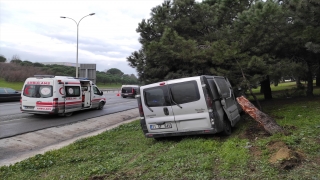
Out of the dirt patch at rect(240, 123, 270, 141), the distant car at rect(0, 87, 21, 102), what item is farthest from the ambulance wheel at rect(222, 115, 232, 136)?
the distant car at rect(0, 87, 21, 102)

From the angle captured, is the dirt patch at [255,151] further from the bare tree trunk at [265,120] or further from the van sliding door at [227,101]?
the van sliding door at [227,101]

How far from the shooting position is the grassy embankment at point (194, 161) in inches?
159

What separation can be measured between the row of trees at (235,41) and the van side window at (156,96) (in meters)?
3.20

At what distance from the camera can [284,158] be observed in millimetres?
4172

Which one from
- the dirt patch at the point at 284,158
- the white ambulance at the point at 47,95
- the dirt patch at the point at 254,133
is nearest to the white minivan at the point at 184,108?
the dirt patch at the point at 254,133

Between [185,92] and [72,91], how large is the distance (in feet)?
32.8

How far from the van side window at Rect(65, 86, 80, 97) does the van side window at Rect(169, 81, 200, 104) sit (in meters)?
9.37

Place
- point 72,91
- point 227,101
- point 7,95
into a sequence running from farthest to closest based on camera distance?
point 7,95
point 72,91
point 227,101

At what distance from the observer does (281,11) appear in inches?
360

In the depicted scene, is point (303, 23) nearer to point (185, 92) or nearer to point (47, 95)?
point (185, 92)

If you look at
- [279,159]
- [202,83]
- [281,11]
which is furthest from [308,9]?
[279,159]

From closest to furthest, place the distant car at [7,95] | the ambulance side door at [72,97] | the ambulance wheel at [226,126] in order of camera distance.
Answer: the ambulance wheel at [226,126]
the ambulance side door at [72,97]
the distant car at [7,95]

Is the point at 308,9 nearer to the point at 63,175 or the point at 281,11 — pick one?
the point at 281,11

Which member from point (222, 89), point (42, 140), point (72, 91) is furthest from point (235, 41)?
point (72, 91)
